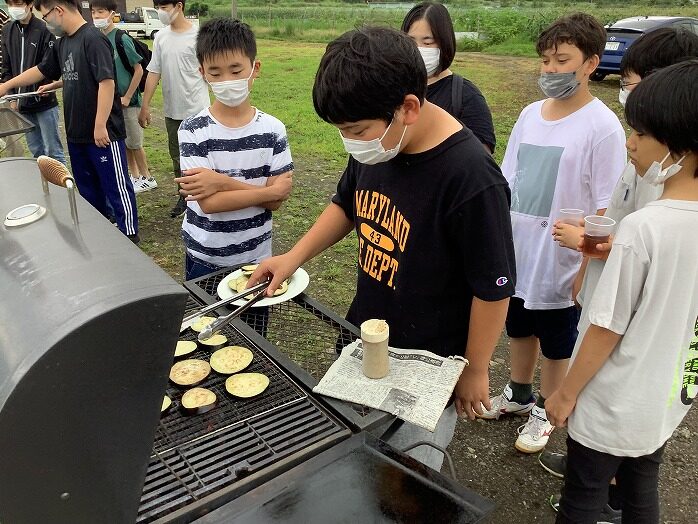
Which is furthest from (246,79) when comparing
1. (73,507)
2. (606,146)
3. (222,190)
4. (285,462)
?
(73,507)

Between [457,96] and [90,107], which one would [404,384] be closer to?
[457,96]

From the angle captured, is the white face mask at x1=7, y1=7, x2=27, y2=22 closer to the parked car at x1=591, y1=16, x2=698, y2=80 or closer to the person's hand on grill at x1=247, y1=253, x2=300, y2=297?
the person's hand on grill at x1=247, y1=253, x2=300, y2=297

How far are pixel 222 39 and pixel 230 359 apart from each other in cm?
145

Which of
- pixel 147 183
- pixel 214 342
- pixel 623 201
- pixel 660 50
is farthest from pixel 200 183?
pixel 147 183

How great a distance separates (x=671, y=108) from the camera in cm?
145

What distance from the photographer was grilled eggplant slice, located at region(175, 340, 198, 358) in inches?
68.8

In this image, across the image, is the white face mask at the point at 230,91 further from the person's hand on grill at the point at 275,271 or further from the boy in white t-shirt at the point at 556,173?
the boy in white t-shirt at the point at 556,173

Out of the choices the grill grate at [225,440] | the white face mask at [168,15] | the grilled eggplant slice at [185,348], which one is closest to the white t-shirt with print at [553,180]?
the grill grate at [225,440]

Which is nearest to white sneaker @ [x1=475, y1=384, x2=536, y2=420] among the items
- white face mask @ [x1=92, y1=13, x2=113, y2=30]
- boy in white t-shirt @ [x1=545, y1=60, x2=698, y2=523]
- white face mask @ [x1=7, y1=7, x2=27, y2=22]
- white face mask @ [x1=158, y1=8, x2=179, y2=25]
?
boy in white t-shirt @ [x1=545, y1=60, x2=698, y2=523]

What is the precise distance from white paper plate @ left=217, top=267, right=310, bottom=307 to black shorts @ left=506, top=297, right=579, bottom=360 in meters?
1.06

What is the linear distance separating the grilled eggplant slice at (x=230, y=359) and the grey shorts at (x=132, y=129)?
174 inches

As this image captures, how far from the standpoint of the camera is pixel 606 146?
214 cm

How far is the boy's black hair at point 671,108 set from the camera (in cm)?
144

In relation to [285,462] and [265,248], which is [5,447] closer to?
[285,462]
